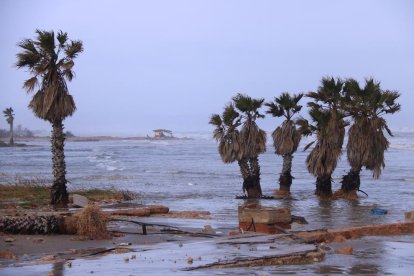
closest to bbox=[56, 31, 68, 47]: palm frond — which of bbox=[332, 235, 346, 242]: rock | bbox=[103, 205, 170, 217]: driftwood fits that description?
bbox=[103, 205, 170, 217]: driftwood

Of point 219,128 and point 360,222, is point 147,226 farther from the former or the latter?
point 219,128

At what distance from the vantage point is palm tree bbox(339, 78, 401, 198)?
31.6m

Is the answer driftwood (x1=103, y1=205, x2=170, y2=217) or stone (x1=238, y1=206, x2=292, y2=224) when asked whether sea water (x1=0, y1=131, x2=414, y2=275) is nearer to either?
stone (x1=238, y1=206, x2=292, y2=224)

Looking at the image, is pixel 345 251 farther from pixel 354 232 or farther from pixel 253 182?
pixel 253 182

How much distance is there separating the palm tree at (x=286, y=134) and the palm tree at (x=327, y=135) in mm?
1816

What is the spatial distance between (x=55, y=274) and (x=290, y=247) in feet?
13.1

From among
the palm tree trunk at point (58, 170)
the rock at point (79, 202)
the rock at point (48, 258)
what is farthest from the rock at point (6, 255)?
the palm tree trunk at point (58, 170)

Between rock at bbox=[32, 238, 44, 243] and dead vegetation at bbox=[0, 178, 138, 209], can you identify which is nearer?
rock at bbox=[32, 238, 44, 243]

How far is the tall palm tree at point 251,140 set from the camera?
33.2m

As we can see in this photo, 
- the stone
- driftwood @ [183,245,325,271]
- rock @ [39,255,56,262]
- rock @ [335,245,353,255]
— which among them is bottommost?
rock @ [39,255,56,262]

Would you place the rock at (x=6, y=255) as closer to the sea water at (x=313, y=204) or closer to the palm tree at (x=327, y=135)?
→ the sea water at (x=313, y=204)

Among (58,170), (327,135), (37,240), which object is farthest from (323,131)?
(37,240)

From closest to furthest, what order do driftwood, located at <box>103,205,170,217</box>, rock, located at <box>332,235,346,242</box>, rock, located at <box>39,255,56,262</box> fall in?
rock, located at <box>39,255,56,262</box>, rock, located at <box>332,235,346,242</box>, driftwood, located at <box>103,205,170,217</box>

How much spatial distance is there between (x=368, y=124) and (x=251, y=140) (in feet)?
17.2
